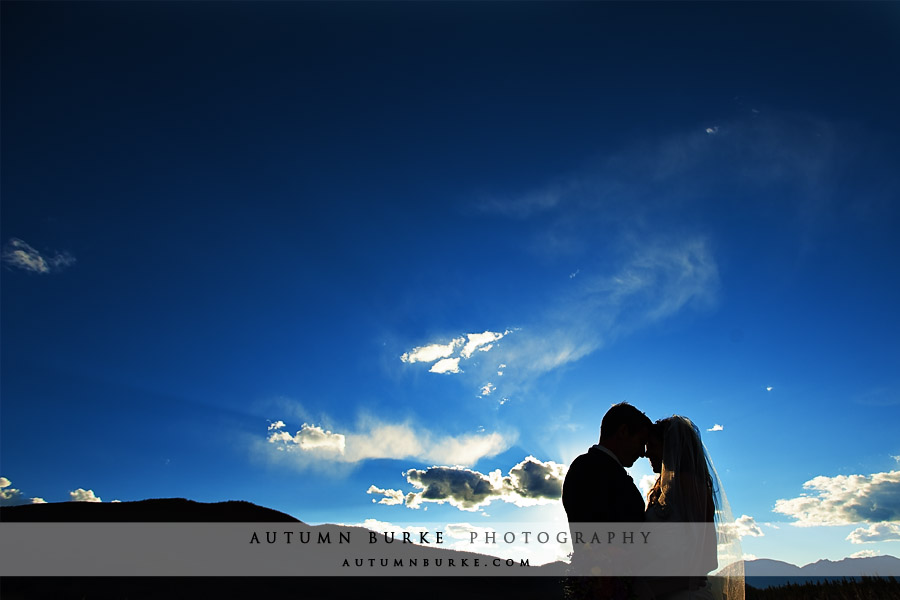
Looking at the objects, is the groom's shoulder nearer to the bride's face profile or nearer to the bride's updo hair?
the bride's updo hair

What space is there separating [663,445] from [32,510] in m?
42.0

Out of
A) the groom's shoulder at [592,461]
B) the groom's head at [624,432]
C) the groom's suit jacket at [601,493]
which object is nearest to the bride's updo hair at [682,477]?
the groom's head at [624,432]

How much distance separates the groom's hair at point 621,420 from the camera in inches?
218

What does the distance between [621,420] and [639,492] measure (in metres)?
0.73

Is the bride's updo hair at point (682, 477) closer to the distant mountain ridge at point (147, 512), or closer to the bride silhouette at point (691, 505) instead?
the bride silhouette at point (691, 505)

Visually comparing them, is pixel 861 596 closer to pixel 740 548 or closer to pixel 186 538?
pixel 740 548

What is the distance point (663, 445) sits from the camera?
19.6ft

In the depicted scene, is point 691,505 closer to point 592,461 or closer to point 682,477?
point 682,477

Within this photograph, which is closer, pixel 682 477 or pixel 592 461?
pixel 592 461

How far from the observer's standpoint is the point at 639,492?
513 cm

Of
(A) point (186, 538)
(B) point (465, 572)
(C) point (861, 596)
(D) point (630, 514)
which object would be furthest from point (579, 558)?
(B) point (465, 572)

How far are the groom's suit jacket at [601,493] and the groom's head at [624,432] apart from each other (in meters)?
0.29

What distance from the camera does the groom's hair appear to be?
218 inches
